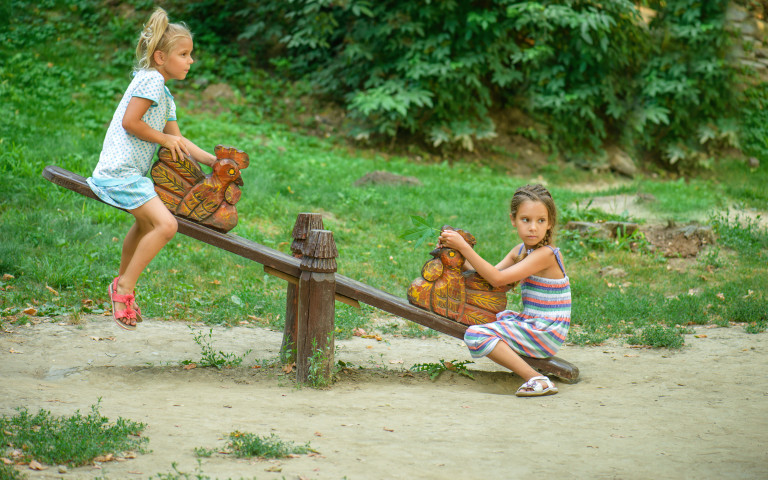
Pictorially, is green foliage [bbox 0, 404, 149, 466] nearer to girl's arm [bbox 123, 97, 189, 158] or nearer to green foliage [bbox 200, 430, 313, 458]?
green foliage [bbox 200, 430, 313, 458]

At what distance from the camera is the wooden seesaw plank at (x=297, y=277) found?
425cm

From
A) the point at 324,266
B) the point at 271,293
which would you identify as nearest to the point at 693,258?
the point at 271,293

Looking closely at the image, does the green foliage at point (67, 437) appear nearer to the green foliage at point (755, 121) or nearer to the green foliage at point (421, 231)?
the green foliage at point (421, 231)

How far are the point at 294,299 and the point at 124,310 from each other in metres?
1.07

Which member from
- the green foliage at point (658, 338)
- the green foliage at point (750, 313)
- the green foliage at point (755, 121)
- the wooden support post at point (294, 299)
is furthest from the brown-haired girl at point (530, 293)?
the green foliage at point (755, 121)

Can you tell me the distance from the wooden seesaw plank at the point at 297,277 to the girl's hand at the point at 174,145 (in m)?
0.38

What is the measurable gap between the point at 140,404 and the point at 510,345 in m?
2.17

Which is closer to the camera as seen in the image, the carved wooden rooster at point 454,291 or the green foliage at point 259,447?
the green foliage at point 259,447

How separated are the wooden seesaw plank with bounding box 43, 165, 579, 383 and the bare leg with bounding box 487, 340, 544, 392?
0.48ft

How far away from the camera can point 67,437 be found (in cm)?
302

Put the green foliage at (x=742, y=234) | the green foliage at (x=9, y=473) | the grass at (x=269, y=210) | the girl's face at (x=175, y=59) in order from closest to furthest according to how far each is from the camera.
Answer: the green foliage at (x=9, y=473)
the girl's face at (x=175, y=59)
the grass at (x=269, y=210)
the green foliage at (x=742, y=234)

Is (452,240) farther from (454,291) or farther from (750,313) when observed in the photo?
(750,313)

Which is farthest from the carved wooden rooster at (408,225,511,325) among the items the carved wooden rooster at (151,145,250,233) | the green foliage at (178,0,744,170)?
the green foliage at (178,0,744,170)

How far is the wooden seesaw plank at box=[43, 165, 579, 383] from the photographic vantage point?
13.9 feet
